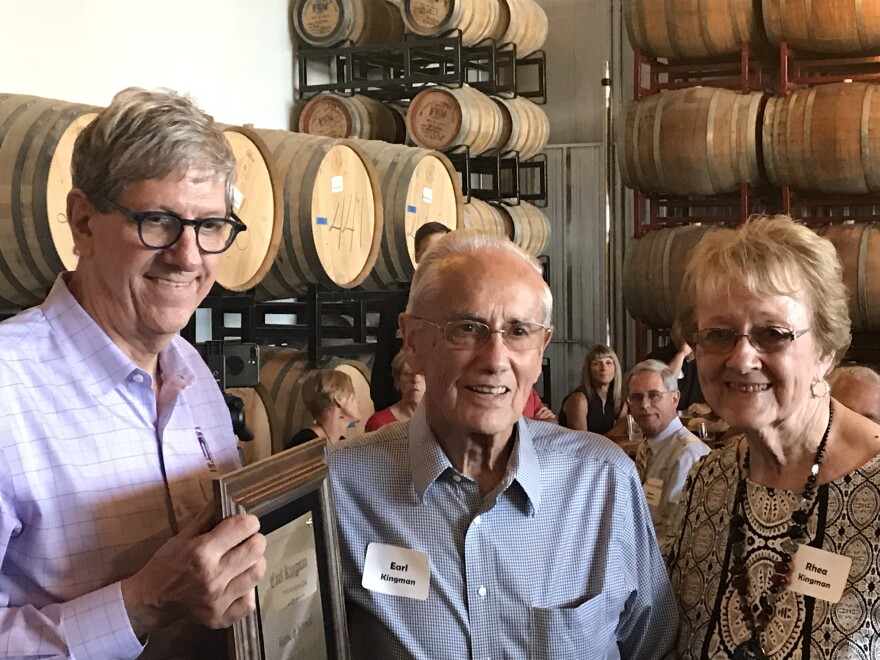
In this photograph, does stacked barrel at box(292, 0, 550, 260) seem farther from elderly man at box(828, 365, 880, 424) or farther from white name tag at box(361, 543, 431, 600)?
white name tag at box(361, 543, 431, 600)

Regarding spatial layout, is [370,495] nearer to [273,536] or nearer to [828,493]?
[273,536]

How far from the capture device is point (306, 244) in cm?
473

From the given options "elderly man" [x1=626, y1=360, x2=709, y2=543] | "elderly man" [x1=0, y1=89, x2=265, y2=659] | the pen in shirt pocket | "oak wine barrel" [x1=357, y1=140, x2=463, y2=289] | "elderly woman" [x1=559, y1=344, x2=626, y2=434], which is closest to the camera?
"elderly man" [x1=0, y1=89, x2=265, y2=659]

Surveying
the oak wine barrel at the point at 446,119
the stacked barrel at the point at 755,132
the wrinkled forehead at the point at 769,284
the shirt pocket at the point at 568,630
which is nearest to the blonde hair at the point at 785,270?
the wrinkled forehead at the point at 769,284

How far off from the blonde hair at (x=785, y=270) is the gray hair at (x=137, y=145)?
0.93 m

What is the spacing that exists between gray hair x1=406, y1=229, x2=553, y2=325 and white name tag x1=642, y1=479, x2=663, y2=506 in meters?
2.14

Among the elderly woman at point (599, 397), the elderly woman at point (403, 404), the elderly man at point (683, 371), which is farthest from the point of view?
the elderly woman at point (599, 397)

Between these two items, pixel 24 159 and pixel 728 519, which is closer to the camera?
pixel 728 519

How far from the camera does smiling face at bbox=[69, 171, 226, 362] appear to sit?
141 cm

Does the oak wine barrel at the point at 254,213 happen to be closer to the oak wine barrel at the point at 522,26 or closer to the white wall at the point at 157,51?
the white wall at the point at 157,51

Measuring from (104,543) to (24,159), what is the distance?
246 cm

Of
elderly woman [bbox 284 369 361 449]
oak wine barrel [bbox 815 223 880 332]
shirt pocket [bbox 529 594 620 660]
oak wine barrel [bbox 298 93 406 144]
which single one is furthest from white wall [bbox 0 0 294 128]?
oak wine barrel [bbox 815 223 880 332]

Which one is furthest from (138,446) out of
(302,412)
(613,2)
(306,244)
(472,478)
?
(613,2)

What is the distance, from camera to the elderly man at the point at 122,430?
4.13ft
